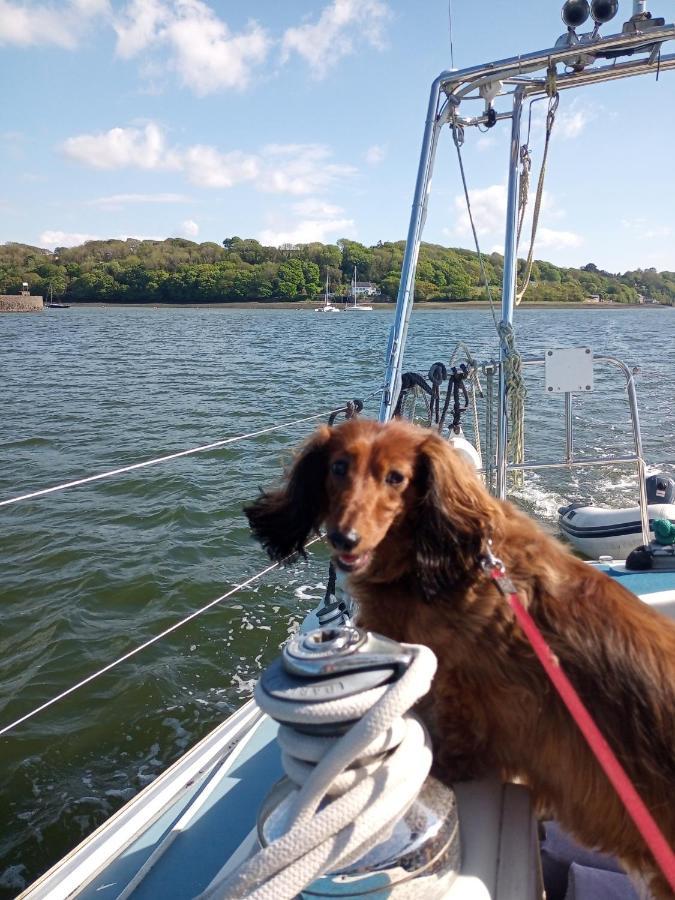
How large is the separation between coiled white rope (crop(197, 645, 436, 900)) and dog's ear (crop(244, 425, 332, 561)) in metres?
1.37

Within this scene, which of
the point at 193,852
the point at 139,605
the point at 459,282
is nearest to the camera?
the point at 193,852

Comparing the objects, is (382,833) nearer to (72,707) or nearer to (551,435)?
(72,707)

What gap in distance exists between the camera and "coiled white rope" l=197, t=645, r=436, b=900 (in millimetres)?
983

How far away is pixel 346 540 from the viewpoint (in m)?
1.93

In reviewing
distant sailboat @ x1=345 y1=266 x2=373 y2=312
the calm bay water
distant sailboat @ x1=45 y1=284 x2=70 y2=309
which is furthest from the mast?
distant sailboat @ x1=45 y1=284 x2=70 y2=309

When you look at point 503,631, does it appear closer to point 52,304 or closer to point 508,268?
point 508,268

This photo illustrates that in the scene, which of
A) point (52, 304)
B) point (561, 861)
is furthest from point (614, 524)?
point (52, 304)

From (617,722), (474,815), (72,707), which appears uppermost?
(617,722)

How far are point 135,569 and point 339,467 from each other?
17.5 feet

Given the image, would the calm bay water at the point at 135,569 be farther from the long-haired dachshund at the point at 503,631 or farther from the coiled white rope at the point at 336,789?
the coiled white rope at the point at 336,789

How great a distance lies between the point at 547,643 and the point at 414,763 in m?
0.73

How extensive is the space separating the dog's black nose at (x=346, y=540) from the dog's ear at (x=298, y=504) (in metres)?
0.48

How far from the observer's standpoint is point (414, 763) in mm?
1112

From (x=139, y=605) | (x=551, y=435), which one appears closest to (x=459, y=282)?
(x=551, y=435)
